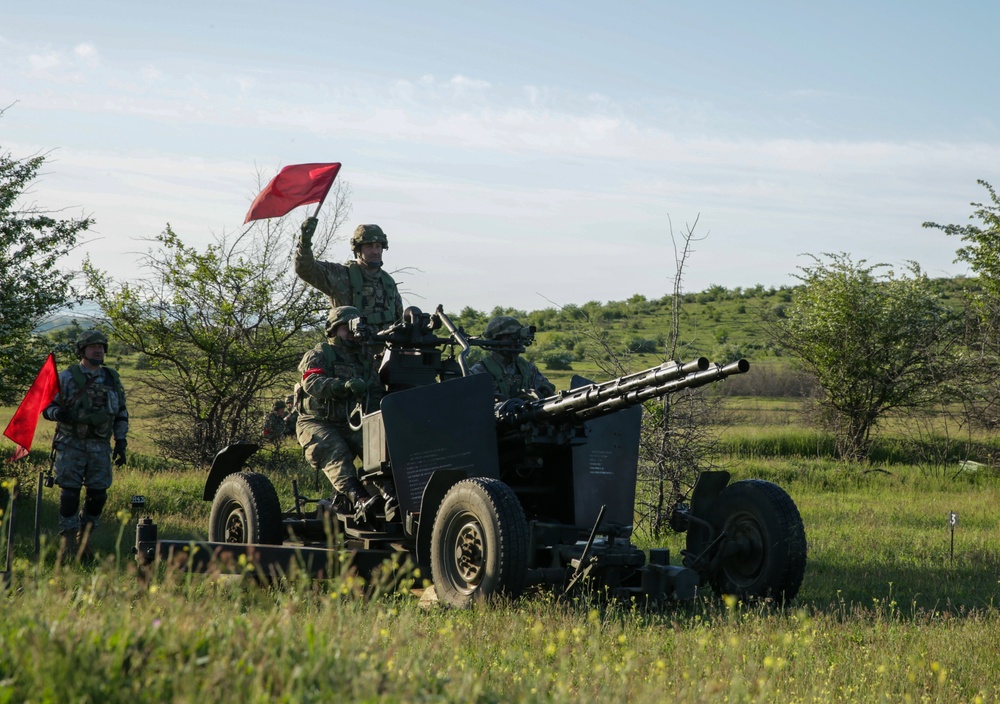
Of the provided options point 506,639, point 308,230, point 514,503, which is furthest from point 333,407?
point 506,639

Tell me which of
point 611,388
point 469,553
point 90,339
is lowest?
point 469,553

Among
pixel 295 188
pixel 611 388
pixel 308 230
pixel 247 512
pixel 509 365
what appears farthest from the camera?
pixel 295 188

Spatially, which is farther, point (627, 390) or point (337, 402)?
point (337, 402)

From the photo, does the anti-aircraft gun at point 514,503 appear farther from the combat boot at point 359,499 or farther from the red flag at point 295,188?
the red flag at point 295,188

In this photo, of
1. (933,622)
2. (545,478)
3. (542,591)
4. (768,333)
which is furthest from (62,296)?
(768,333)

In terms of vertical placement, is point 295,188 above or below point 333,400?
above

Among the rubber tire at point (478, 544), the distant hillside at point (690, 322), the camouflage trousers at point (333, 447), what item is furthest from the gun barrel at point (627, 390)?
the distant hillside at point (690, 322)

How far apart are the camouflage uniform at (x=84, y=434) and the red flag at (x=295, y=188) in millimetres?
2323

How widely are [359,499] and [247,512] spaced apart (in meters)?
1.16

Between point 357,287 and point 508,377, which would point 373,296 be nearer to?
point 357,287

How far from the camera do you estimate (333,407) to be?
30.3 ft

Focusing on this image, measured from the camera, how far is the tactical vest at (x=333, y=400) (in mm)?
9242

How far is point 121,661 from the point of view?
3754 millimetres

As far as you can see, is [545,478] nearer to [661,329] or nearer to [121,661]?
[121,661]
